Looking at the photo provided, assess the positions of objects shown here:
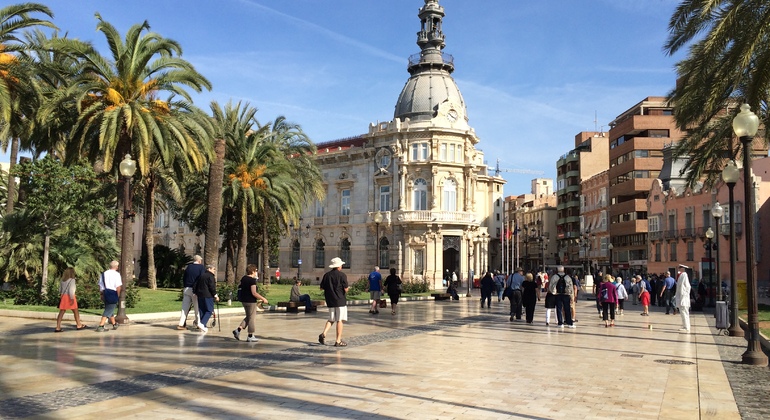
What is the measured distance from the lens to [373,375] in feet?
32.1

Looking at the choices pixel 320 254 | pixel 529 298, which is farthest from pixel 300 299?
pixel 320 254

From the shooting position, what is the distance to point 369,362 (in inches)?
436

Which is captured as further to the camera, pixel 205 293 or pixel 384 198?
pixel 384 198

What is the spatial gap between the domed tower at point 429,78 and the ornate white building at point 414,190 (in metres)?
0.09

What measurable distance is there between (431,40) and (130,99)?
129ft

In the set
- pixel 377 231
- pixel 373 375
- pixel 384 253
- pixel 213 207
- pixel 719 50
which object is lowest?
pixel 373 375

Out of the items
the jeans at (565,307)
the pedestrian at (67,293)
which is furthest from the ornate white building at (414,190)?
the pedestrian at (67,293)

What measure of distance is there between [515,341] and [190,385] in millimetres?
7984

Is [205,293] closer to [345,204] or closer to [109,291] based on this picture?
[109,291]

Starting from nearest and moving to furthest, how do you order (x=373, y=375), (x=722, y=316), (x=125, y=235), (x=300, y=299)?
(x=373, y=375), (x=722, y=316), (x=125, y=235), (x=300, y=299)

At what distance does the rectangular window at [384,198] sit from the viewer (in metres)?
57.0

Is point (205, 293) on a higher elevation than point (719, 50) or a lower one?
lower

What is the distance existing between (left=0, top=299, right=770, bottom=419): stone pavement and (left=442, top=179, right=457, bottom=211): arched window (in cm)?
3892

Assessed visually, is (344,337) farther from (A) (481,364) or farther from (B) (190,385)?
(B) (190,385)
